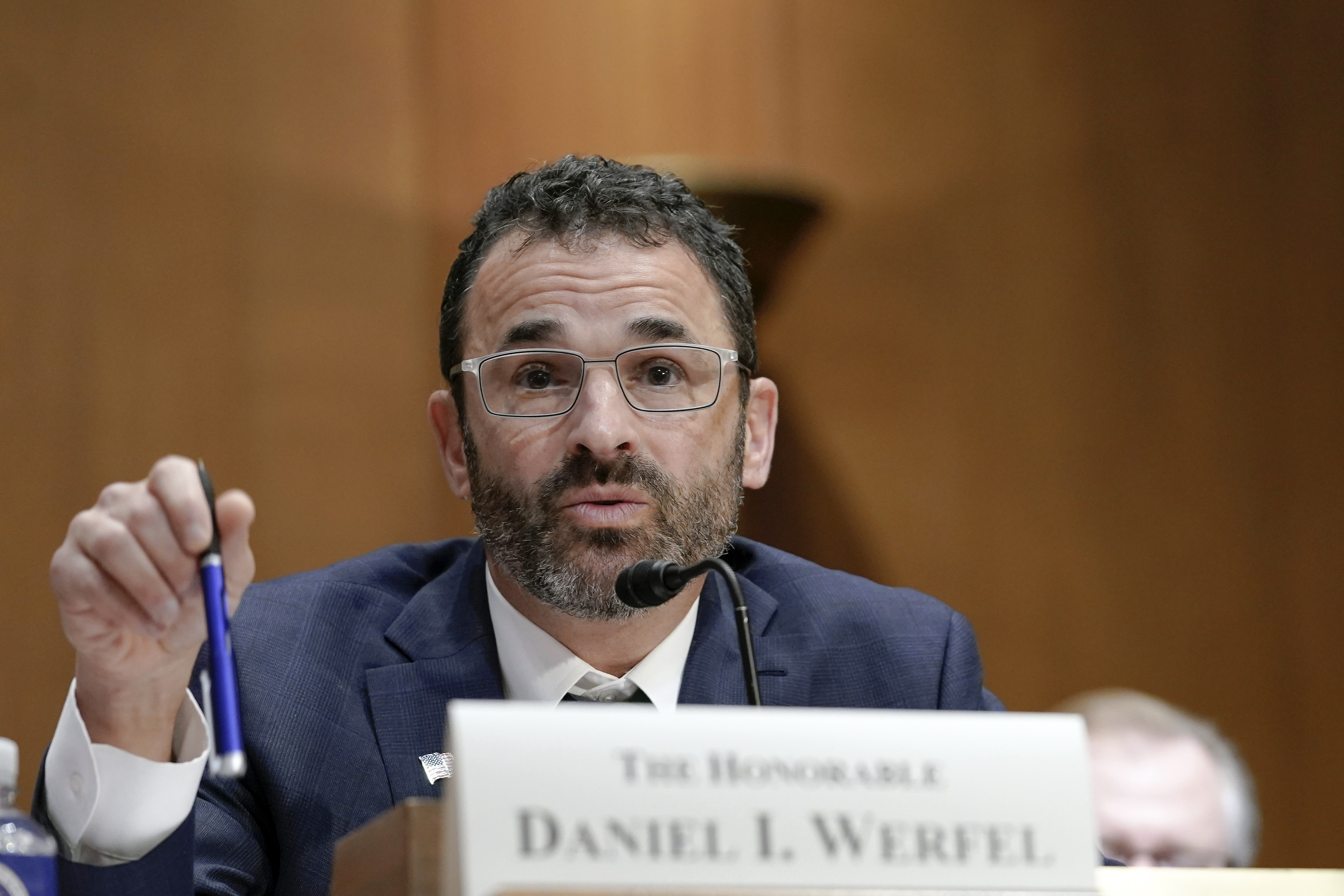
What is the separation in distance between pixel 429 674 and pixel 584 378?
1.42 ft

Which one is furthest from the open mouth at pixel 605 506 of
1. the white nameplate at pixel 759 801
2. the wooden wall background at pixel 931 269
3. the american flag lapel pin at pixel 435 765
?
the wooden wall background at pixel 931 269

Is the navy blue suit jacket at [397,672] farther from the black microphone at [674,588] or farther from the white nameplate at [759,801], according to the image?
the white nameplate at [759,801]

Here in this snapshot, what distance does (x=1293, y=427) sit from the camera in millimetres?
3748

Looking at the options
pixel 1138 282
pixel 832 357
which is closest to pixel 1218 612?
pixel 1138 282

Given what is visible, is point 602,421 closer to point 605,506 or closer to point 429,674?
point 605,506

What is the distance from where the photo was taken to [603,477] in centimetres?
189

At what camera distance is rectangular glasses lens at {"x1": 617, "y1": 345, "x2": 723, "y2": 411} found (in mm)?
1944

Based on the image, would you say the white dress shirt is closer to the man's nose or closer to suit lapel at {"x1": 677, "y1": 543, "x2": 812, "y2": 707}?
the man's nose

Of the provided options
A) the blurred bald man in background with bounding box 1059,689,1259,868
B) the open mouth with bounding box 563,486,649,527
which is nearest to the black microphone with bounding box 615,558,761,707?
the open mouth with bounding box 563,486,649,527

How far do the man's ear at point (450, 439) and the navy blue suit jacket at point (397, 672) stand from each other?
0.37 feet

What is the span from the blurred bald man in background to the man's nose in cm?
135

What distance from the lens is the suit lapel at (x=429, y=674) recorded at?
5.77 feet

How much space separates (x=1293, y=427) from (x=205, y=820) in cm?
304

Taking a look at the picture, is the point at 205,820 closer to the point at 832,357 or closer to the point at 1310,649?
the point at 832,357
